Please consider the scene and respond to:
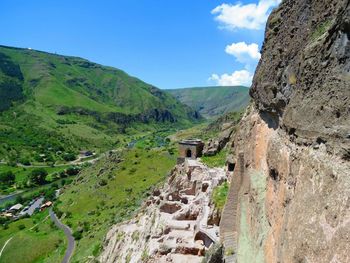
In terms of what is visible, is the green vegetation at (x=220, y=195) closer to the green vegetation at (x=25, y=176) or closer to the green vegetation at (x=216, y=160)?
the green vegetation at (x=216, y=160)

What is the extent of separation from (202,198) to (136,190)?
210 ft

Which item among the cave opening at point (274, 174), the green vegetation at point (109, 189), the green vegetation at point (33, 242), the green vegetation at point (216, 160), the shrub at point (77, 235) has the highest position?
the cave opening at point (274, 174)

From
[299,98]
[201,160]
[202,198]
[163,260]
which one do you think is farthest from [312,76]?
[201,160]

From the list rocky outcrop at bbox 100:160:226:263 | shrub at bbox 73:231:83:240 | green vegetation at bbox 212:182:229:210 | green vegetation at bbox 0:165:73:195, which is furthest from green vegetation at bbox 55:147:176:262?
green vegetation at bbox 212:182:229:210

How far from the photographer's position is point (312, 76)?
1722cm

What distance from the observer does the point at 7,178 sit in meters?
173

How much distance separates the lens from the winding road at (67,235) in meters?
79.9

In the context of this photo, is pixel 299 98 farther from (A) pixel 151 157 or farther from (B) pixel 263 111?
(A) pixel 151 157

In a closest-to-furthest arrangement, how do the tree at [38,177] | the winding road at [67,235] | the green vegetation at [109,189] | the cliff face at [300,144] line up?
the cliff face at [300,144], the winding road at [67,235], the green vegetation at [109,189], the tree at [38,177]

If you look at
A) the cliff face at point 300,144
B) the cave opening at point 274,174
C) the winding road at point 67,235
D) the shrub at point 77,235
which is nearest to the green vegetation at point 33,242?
the winding road at point 67,235

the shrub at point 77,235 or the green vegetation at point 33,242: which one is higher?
the shrub at point 77,235

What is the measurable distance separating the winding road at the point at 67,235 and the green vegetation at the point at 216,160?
113 ft

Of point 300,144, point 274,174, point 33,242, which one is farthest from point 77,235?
point 300,144

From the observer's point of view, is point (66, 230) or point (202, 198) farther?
point (66, 230)
